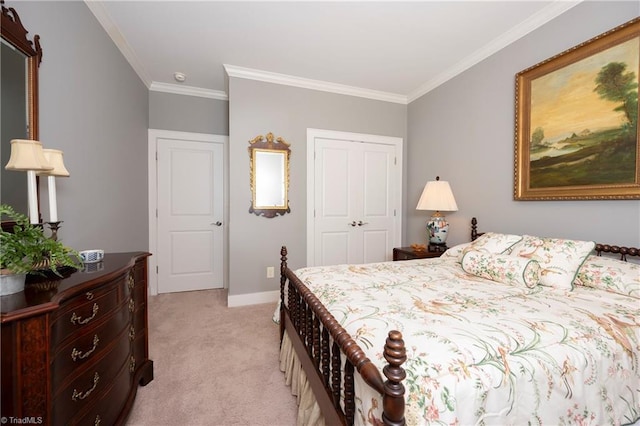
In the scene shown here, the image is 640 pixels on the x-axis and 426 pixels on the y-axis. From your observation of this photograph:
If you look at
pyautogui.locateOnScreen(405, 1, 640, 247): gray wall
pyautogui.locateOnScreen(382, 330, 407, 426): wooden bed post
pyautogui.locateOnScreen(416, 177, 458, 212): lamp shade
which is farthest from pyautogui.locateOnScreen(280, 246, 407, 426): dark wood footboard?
pyautogui.locateOnScreen(405, 1, 640, 247): gray wall

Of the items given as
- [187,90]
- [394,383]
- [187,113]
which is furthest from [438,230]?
[187,90]

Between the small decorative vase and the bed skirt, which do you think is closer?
the small decorative vase

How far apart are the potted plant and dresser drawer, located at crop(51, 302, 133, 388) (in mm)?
269

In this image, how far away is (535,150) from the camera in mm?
2125

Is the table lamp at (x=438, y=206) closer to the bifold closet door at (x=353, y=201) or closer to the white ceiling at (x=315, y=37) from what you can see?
the bifold closet door at (x=353, y=201)

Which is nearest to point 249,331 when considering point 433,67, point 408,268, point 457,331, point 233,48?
point 408,268

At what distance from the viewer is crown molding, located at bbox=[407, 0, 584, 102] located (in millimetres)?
1931

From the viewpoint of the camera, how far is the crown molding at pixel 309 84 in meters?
2.88

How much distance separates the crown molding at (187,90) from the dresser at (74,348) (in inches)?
104

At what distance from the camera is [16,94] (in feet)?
4.16

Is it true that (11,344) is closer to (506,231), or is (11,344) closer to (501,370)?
(501,370)

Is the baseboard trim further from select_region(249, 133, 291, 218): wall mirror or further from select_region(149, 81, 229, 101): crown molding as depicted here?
select_region(149, 81, 229, 101): crown molding

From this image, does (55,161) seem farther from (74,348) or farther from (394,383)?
(394,383)

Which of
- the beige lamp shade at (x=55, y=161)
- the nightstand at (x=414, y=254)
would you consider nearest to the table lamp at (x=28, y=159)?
the beige lamp shade at (x=55, y=161)
